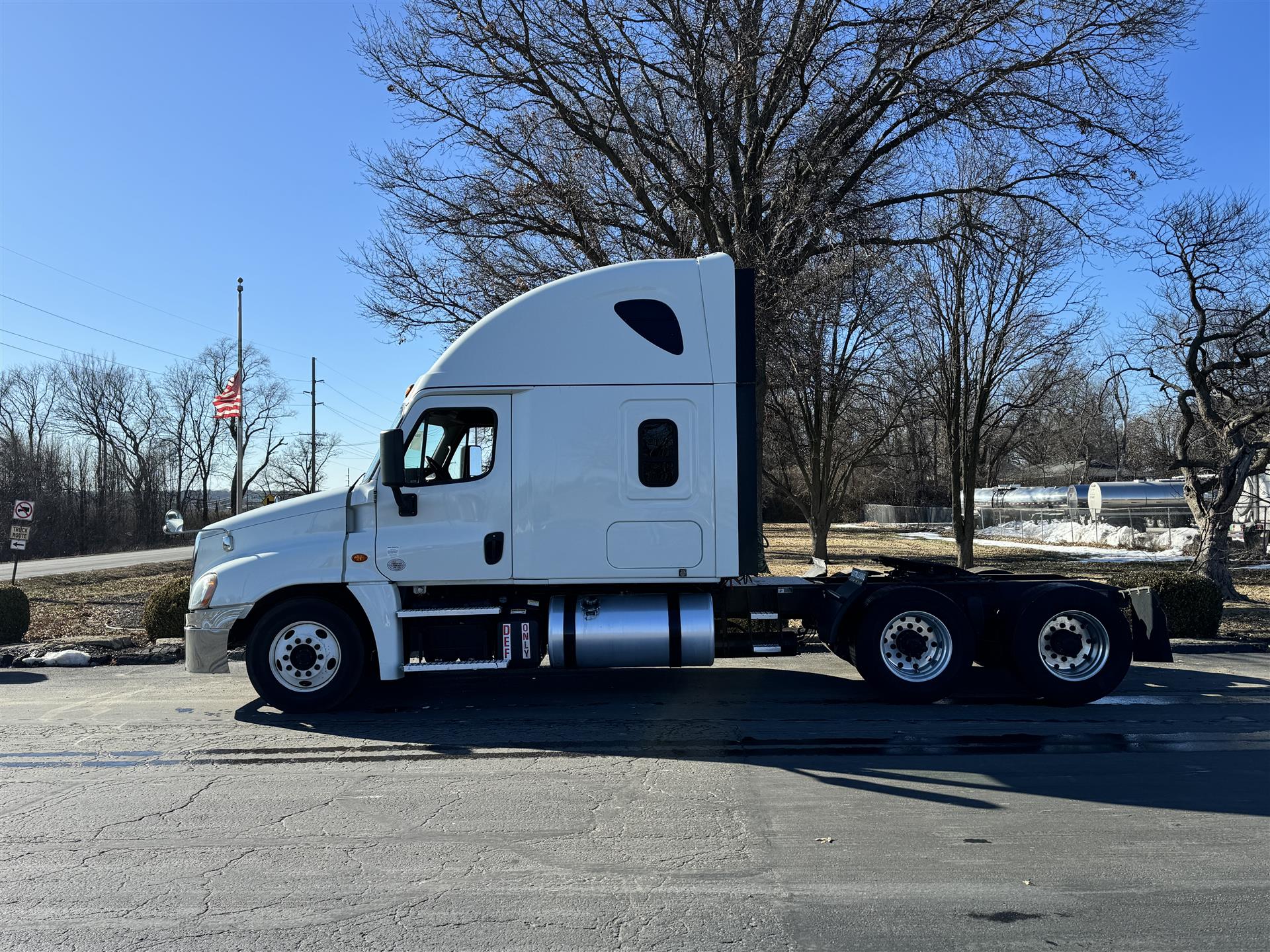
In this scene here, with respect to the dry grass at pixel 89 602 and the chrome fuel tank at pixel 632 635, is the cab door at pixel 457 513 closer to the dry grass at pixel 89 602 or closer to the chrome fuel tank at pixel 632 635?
the chrome fuel tank at pixel 632 635

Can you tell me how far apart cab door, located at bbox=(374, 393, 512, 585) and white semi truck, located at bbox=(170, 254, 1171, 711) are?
14 mm

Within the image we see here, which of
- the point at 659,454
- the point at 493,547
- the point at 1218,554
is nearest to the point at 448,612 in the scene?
the point at 493,547

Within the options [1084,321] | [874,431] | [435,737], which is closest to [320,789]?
[435,737]

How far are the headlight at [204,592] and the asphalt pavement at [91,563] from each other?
2075 cm

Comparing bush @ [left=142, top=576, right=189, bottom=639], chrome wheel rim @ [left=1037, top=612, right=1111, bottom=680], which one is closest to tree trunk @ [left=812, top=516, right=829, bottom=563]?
chrome wheel rim @ [left=1037, top=612, right=1111, bottom=680]

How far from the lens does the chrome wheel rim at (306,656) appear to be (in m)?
7.52

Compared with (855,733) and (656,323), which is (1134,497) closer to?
(855,733)

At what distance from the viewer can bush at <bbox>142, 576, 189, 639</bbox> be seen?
1154 cm

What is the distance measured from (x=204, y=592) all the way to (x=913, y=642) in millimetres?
6144

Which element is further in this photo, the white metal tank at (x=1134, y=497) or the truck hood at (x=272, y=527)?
the white metal tank at (x=1134, y=497)

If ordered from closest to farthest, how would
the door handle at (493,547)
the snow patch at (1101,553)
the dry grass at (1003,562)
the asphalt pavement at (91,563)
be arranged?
the door handle at (493,547) → the dry grass at (1003,562) → the snow patch at (1101,553) → the asphalt pavement at (91,563)

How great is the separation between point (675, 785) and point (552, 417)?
3.28m

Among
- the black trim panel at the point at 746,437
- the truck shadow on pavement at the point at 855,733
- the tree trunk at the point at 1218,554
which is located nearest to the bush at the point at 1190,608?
the truck shadow on pavement at the point at 855,733

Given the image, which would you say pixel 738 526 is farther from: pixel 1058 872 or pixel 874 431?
pixel 874 431
